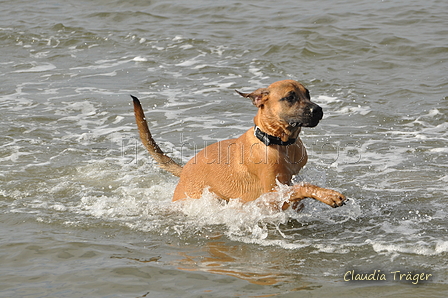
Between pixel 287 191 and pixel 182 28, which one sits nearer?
pixel 287 191

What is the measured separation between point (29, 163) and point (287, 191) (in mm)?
4093

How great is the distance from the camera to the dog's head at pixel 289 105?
5.19 metres

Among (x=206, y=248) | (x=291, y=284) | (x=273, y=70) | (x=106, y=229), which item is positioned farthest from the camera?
(x=273, y=70)

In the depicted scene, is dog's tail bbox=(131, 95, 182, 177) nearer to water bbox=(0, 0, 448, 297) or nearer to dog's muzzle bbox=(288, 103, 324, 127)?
water bbox=(0, 0, 448, 297)

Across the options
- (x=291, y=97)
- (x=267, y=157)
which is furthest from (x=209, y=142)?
(x=291, y=97)

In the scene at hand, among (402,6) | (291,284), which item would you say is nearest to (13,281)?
(291,284)

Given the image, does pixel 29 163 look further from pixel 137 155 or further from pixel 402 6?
pixel 402 6

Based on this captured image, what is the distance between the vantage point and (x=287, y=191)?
5219mm

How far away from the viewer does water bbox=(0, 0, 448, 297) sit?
4543 mm

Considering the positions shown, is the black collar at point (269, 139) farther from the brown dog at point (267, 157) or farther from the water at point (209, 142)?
the water at point (209, 142)

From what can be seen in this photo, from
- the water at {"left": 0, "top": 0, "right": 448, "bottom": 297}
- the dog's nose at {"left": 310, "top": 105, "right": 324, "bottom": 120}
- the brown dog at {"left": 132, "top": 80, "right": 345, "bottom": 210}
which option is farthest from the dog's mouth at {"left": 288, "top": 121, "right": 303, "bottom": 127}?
the water at {"left": 0, "top": 0, "right": 448, "bottom": 297}

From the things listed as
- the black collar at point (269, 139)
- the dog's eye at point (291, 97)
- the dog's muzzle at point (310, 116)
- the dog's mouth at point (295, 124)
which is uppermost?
the dog's eye at point (291, 97)

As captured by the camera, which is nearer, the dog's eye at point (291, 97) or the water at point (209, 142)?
the water at point (209, 142)

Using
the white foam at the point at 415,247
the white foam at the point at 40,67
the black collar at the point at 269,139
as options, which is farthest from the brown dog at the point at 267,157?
the white foam at the point at 40,67
